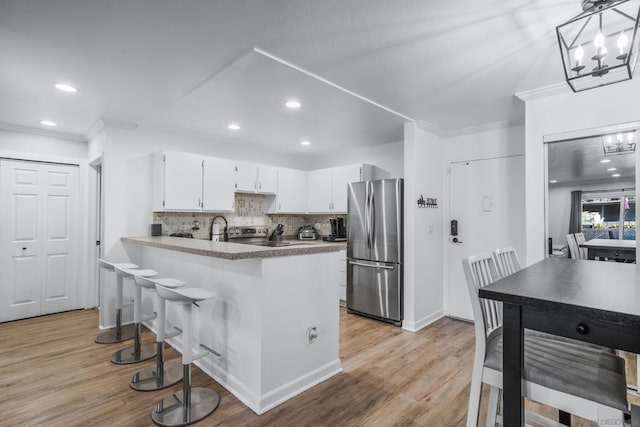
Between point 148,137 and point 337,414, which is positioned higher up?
point 148,137

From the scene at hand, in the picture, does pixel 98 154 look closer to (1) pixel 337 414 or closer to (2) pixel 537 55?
(1) pixel 337 414

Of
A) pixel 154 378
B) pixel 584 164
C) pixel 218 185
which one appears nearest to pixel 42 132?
pixel 218 185

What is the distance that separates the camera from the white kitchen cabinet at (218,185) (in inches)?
163

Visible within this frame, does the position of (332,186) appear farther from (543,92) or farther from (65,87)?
(65,87)

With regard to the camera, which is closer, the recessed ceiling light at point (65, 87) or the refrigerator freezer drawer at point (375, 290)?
the recessed ceiling light at point (65, 87)

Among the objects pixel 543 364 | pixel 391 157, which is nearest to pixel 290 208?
pixel 391 157

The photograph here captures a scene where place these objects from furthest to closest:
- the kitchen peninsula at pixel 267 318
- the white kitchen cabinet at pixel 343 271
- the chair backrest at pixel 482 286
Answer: the white kitchen cabinet at pixel 343 271 < the kitchen peninsula at pixel 267 318 < the chair backrest at pixel 482 286

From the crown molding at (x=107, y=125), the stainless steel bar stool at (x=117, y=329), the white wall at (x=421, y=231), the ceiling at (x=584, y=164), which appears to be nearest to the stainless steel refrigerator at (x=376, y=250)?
the white wall at (x=421, y=231)

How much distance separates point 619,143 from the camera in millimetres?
2494

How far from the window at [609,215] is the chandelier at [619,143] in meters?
0.32

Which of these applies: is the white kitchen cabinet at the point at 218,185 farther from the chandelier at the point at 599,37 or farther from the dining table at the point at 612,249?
the dining table at the point at 612,249

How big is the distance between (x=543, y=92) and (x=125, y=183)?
4442 mm

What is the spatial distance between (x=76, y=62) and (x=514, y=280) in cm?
313

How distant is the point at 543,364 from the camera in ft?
4.20
